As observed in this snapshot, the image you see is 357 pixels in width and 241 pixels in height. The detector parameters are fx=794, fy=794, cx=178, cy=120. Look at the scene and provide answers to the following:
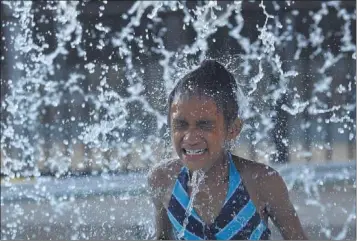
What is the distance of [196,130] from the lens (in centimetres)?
263

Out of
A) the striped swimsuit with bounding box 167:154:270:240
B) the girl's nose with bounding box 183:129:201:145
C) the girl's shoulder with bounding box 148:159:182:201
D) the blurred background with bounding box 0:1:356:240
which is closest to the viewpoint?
the girl's nose with bounding box 183:129:201:145

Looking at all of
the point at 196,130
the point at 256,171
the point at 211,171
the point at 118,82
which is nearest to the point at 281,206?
the point at 256,171

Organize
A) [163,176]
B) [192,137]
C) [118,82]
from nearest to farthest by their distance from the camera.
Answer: [192,137]
[163,176]
[118,82]

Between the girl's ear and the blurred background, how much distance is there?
2.20m

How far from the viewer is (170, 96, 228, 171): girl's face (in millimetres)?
2629

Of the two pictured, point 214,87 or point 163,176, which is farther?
point 163,176

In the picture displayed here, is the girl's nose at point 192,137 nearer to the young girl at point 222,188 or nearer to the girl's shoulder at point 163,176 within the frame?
the young girl at point 222,188

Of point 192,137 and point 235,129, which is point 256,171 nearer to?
point 235,129

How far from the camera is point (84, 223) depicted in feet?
15.1

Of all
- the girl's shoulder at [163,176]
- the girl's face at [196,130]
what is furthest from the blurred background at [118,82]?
the girl's face at [196,130]

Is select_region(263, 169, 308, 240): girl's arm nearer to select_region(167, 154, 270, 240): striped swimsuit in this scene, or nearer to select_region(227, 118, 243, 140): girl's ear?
select_region(167, 154, 270, 240): striped swimsuit

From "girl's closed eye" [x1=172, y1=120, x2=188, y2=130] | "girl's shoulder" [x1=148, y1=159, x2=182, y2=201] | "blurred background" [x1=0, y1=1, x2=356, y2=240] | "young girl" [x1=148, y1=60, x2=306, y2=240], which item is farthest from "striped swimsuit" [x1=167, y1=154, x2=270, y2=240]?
"blurred background" [x1=0, y1=1, x2=356, y2=240]

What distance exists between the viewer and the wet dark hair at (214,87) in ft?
8.82

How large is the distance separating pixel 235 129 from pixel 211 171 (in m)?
0.17
